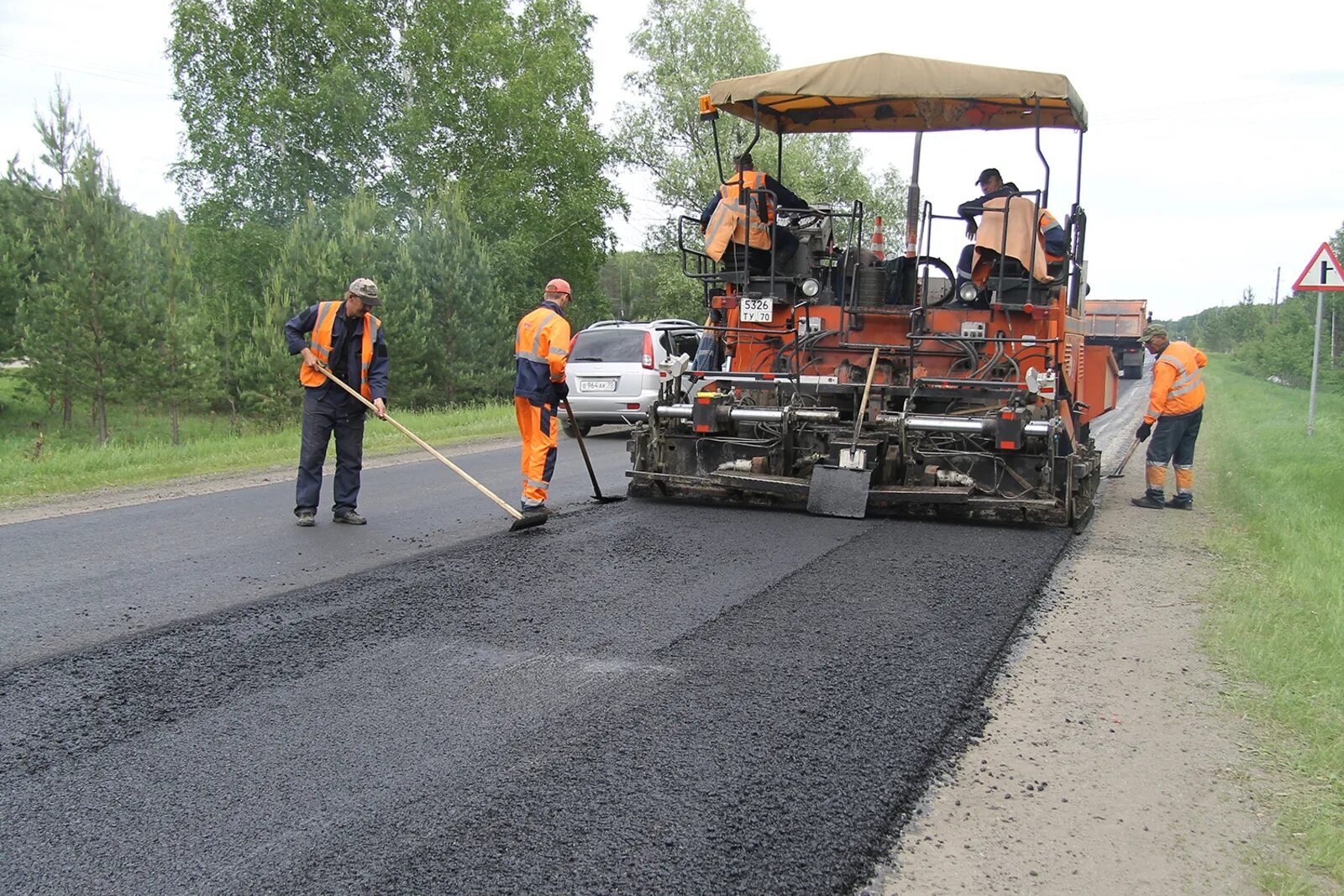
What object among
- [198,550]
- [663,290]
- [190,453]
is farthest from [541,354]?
[663,290]

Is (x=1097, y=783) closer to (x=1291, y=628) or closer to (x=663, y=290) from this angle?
(x=1291, y=628)

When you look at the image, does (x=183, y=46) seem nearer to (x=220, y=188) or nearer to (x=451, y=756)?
(x=220, y=188)

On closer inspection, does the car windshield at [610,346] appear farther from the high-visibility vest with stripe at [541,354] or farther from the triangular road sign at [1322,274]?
the triangular road sign at [1322,274]

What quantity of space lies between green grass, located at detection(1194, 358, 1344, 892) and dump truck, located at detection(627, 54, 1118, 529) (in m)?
1.32

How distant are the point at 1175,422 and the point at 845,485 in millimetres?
3563

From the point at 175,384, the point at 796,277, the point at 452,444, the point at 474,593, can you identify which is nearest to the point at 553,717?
the point at 474,593

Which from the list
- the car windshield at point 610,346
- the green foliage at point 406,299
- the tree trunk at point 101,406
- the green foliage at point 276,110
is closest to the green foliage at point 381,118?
the green foliage at point 276,110

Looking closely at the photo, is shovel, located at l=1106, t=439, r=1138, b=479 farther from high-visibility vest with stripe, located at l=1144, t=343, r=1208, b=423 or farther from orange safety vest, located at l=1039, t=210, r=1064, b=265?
orange safety vest, located at l=1039, t=210, r=1064, b=265

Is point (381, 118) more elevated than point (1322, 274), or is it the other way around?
point (381, 118)

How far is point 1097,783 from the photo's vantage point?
11.0 ft

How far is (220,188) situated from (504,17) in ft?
33.1

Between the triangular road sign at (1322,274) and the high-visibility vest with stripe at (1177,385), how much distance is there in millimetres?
4687

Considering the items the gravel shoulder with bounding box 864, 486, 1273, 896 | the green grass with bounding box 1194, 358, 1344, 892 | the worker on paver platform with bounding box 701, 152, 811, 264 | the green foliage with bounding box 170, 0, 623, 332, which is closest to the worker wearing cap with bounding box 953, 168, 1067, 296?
the worker on paver platform with bounding box 701, 152, 811, 264

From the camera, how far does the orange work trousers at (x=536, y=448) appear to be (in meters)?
7.59
